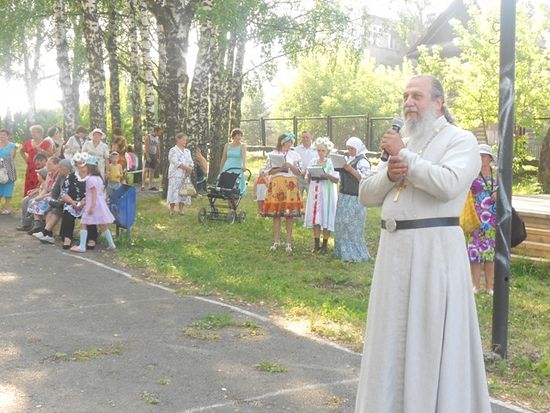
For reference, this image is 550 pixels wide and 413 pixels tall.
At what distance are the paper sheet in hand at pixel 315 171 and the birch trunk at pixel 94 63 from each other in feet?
27.5

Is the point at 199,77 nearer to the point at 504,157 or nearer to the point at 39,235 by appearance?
the point at 39,235

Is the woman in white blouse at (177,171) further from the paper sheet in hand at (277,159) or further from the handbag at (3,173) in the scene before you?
the paper sheet in hand at (277,159)

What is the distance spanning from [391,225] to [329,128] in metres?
31.5

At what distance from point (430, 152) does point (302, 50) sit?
19102 millimetres

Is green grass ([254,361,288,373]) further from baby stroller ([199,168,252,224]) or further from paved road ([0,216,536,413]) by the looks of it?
baby stroller ([199,168,252,224])

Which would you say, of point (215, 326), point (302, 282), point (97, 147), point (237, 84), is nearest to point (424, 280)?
point (215, 326)

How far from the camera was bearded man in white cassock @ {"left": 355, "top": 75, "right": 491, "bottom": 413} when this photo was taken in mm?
4328

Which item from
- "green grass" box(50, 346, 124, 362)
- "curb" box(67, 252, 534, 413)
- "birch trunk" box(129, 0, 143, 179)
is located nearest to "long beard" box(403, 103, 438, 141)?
"curb" box(67, 252, 534, 413)

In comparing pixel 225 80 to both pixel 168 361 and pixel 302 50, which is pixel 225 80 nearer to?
pixel 302 50

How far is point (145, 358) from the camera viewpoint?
6.66m

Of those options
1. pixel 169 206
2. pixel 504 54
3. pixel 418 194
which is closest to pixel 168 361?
pixel 418 194

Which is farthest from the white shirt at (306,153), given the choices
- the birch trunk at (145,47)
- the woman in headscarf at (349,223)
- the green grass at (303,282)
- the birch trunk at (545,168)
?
the birch trunk at (145,47)

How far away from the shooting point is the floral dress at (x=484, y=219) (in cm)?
985

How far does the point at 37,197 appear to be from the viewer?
13.8m
